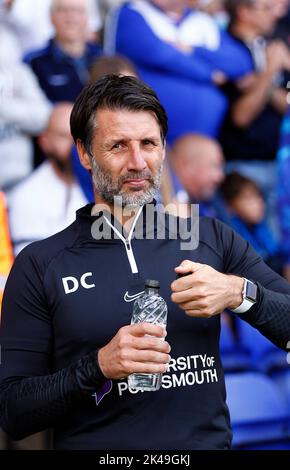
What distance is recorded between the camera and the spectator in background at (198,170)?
13.2 feet

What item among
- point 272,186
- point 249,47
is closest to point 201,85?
point 249,47

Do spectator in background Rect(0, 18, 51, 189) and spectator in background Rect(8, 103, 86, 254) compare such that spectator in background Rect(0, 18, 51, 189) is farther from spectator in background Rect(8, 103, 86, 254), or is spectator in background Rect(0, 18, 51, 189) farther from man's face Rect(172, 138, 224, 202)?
man's face Rect(172, 138, 224, 202)

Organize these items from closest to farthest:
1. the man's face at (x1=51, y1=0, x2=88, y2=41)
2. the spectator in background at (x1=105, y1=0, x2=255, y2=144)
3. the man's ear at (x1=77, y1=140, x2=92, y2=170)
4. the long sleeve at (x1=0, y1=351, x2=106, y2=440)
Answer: the long sleeve at (x1=0, y1=351, x2=106, y2=440)
the man's ear at (x1=77, y1=140, x2=92, y2=170)
the man's face at (x1=51, y1=0, x2=88, y2=41)
the spectator in background at (x1=105, y1=0, x2=255, y2=144)

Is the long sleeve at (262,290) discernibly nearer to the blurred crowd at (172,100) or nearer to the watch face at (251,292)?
the watch face at (251,292)

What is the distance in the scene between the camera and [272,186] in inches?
167

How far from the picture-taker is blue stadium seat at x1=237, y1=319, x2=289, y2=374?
4121mm

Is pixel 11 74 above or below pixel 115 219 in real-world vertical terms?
above

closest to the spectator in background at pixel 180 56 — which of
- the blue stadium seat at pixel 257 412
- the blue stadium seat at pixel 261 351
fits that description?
the blue stadium seat at pixel 261 351

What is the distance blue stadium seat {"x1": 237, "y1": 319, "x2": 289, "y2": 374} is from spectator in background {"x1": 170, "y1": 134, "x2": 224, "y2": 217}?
61 centimetres

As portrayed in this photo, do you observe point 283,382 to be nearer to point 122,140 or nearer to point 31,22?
point 31,22

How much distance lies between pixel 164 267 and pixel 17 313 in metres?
0.34

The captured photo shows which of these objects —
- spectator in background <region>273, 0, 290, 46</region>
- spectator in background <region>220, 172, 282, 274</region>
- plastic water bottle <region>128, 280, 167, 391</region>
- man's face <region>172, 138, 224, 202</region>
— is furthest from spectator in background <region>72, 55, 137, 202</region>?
plastic water bottle <region>128, 280, 167, 391</region>

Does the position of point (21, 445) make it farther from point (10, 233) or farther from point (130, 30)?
point (130, 30)
